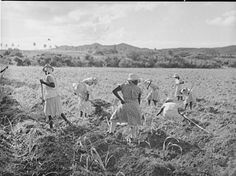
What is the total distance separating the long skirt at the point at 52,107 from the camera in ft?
16.9

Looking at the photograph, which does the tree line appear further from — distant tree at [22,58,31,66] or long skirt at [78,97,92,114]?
long skirt at [78,97,92,114]

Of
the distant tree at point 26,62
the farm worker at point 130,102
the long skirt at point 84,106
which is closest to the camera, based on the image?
the farm worker at point 130,102

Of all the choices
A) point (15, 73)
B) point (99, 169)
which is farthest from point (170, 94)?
point (15, 73)

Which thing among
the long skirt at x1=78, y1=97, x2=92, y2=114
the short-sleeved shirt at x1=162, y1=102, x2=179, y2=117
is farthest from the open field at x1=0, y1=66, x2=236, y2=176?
the short-sleeved shirt at x1=162, y1=102, x2=179, y2=117

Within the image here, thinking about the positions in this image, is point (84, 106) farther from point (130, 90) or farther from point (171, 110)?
point (171, 110)

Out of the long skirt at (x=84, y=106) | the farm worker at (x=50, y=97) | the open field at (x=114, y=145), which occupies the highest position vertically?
the farm worker at (x=50, y=97)

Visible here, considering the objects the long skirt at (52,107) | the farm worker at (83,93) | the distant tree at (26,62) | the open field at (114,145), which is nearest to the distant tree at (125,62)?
the open field at (114,145)

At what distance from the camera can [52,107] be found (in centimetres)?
518

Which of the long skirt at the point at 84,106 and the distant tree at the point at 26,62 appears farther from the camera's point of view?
the distant tree at the point at 26,62

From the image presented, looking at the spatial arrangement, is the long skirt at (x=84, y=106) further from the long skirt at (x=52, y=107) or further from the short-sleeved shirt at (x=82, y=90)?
the long skirt at (x=52, y=107)

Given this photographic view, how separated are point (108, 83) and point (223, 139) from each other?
709cm

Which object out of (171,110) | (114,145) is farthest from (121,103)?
(171,110)

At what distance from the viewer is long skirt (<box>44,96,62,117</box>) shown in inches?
203

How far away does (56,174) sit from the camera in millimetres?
3590
